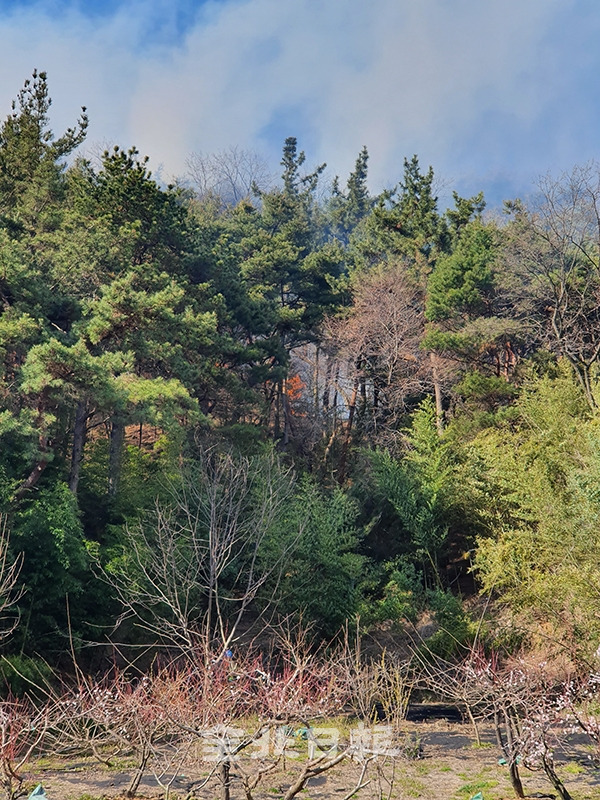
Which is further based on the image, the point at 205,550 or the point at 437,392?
the point at 437,392

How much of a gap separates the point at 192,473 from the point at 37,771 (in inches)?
305

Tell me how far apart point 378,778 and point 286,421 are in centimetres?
1630

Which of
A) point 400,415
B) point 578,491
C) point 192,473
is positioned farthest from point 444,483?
point 192,473

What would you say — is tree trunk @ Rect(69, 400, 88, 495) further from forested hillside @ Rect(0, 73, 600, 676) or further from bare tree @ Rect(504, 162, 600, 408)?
bare tree @ Rect(504, 162, 600, 408)

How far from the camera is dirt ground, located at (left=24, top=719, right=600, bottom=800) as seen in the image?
855cm

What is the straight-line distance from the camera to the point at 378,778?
824cm

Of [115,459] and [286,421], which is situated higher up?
[286,421]

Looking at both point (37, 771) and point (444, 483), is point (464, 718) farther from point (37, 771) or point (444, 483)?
point (37, 771)

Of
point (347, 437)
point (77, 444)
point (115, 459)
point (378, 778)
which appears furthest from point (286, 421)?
point (378, 778)

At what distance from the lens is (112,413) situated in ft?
51.5

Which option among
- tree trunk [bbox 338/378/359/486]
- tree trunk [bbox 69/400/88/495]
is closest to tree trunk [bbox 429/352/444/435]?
tree trunk [bbox 338/378/359/486]

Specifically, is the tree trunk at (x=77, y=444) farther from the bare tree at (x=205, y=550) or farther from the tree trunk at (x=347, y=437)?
the tree trunk at (x=347, y=437)

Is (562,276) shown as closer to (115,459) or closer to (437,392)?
(437,392)

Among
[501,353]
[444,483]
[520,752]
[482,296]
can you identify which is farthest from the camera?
[501,353]
